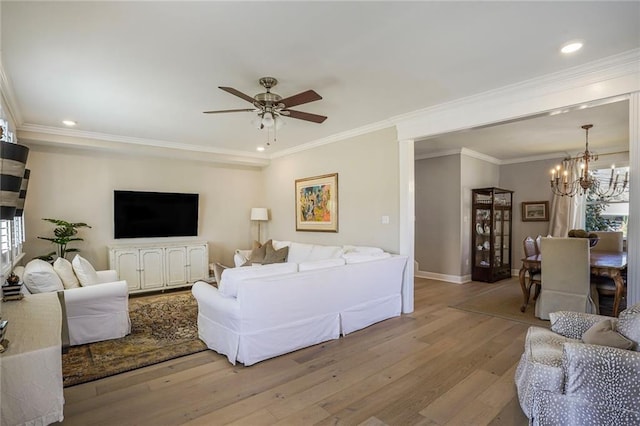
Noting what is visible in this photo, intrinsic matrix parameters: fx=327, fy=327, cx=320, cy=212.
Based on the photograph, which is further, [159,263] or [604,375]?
[159,263]

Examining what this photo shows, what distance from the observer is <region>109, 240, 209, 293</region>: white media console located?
17.6ft

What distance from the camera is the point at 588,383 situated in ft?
5.63

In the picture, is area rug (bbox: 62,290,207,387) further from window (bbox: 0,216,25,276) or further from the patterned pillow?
the patterned pillow

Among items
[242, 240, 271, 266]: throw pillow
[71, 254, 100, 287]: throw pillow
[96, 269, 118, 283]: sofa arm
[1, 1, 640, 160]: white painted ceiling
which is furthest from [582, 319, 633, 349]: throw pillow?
[96, 269, 118, 283]: sofa arm

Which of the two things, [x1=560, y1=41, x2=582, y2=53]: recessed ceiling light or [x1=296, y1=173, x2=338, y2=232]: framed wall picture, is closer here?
[x1=560, y1=41, x2=582, y2=53]: recessed ceiling light

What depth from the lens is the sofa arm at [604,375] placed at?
5.40ft

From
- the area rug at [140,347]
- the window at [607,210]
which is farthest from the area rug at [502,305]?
the area rug at [140,347]

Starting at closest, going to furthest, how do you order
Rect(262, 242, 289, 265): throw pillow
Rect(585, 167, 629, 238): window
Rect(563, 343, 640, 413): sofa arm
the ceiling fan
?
Rect(563, 343, 640, 413): sofa arm, the ceiling fan, Rect(262, 242, 289, 265): throw pillow, Rect(585, 167, 629, 238): window

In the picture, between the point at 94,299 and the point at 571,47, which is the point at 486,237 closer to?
the point at 571,47

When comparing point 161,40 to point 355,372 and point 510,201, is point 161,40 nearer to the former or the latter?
point 355,372

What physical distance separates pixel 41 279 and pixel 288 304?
94.2 inches

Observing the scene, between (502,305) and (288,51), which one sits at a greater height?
(288,51)

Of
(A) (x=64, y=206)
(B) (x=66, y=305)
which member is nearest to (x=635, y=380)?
(B) (x=66, y=305)

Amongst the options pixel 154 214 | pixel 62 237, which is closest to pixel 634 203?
pixel 154 214
